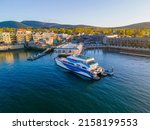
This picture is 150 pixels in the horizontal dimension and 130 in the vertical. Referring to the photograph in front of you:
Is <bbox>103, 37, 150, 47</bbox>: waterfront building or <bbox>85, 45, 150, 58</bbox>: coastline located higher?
<bbox>103, 37, 150, 47</bbox>: waterfront building

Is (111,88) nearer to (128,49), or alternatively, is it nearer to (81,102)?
(81,102)

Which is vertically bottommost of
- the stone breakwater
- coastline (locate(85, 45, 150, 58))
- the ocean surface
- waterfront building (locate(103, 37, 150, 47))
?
the ocean surface

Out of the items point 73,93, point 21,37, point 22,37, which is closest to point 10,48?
point 21,37

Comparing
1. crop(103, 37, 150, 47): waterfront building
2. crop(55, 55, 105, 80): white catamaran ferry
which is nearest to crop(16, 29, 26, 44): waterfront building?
crop(103, 37, 150, 47): waterfront building

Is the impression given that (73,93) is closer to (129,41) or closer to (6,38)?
(129,41)

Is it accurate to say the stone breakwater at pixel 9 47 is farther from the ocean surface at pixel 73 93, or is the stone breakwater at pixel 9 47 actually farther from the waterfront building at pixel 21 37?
the ocean surface at pixel 73 93

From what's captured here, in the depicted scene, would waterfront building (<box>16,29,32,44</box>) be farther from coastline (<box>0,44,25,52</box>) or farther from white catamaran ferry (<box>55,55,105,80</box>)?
white catamaran ferry (<box>55,55,105,80</box>)

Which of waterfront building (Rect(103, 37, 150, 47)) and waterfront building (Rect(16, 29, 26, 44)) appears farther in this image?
waterfront building (Rect(16, 29, 26, 44))

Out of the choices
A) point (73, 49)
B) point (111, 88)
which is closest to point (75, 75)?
point (111, 88)

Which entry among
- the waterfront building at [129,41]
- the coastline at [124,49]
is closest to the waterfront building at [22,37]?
the coastline at [124,49]

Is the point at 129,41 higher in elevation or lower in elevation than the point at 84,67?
higher

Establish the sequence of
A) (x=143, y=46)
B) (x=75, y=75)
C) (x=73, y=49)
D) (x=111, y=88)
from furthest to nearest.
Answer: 1. (x=143, y=46)
2. (x=73, y=49)
3. (x=75, y=75)
4. (x=111, y=88)
